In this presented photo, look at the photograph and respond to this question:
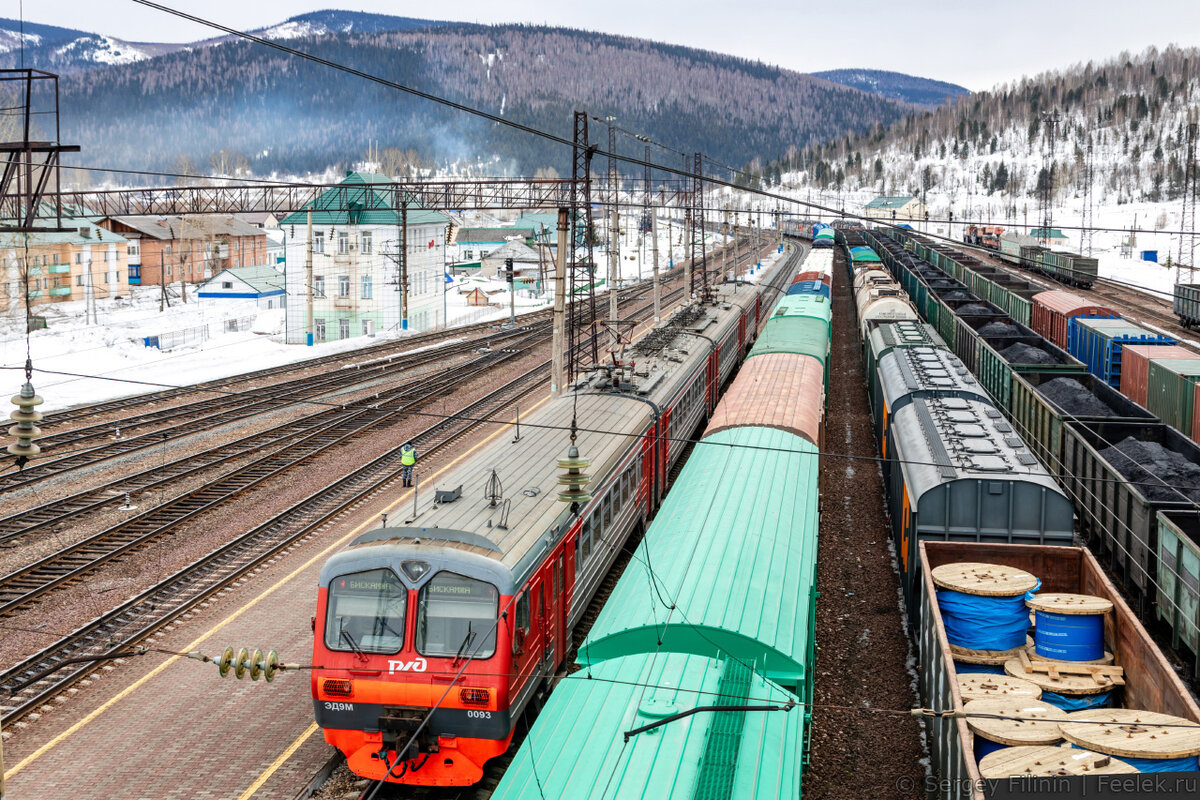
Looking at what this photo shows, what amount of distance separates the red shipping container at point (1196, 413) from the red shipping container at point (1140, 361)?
362cm

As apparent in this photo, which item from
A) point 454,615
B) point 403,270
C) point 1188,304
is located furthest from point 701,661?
point 1188,304

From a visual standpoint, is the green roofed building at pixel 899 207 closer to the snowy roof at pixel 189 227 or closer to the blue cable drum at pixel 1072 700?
the snowy roof at pixel 189 227

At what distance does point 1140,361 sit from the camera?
92.6 feet

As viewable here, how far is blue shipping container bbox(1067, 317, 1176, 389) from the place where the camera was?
102ft

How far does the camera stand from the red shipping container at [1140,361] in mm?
27625

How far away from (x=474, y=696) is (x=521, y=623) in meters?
1.02

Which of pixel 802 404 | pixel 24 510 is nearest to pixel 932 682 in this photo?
pixel 802 404

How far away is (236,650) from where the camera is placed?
634 inches

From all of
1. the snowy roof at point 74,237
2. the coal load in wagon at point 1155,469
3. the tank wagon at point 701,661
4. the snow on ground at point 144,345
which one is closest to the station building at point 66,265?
the snowy roof at point 74,237

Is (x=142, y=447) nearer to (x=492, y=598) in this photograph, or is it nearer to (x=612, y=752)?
(x=492, y=598)

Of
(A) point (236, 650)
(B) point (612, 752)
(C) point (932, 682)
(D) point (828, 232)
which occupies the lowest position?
(A) point (236, 650)

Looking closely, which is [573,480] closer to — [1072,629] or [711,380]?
[1072,629]

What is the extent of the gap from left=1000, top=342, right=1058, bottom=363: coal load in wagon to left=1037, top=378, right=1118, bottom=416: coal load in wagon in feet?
8.32

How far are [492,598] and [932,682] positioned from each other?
505 centimetres
